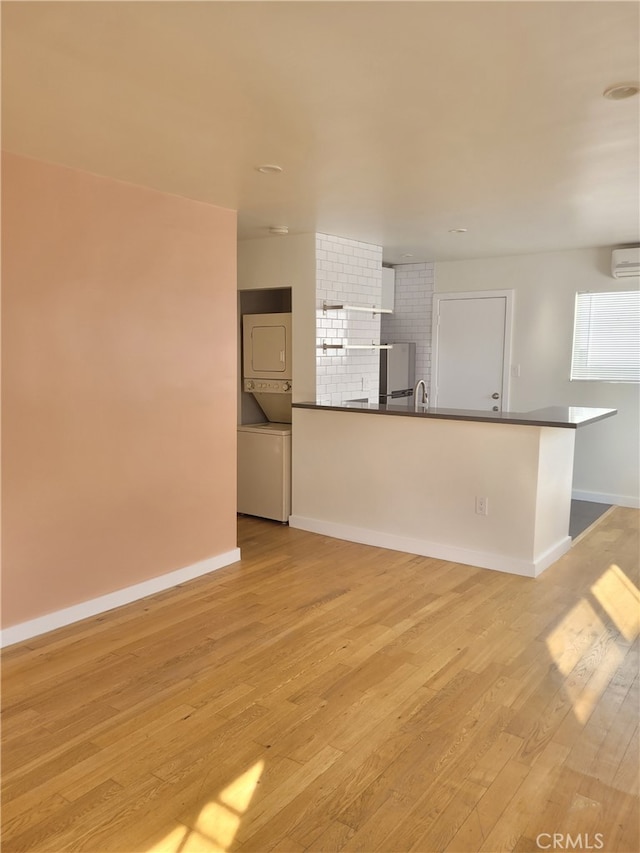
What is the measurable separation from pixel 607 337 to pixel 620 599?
2890 millimetres

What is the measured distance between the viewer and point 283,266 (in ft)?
16.9

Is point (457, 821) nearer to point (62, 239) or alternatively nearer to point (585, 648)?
point (585, 648)

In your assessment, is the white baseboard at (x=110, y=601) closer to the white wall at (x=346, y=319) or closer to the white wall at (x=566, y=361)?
the white wall at (x=346, y=319)

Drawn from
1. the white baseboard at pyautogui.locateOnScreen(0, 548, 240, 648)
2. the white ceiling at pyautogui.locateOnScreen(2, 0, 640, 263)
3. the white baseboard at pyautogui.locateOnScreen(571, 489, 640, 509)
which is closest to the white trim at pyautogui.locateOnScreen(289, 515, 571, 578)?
the white baseboard at pyautogui.locateOnScreen(0, 548, 240, 648)

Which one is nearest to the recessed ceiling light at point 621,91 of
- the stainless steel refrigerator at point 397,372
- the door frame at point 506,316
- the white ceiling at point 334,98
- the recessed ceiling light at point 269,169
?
the white ceiling at point 334,98

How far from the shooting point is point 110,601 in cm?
354

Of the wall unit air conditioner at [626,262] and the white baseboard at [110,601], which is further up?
the wall unit air conditioner at [626,262]

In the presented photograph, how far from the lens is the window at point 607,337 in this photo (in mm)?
5664

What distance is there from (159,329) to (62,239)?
0.74m

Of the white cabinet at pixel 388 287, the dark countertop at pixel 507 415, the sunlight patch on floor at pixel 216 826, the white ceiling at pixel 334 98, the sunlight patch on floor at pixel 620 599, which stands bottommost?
the sunlight patch on floor at pixel 620 599

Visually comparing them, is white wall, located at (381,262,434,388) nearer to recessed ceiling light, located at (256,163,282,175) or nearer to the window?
the window

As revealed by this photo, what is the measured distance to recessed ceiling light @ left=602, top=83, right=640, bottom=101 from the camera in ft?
7.16

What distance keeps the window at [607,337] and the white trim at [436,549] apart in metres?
→ 1.94

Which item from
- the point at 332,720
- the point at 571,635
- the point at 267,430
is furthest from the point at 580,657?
the point at 267,430
